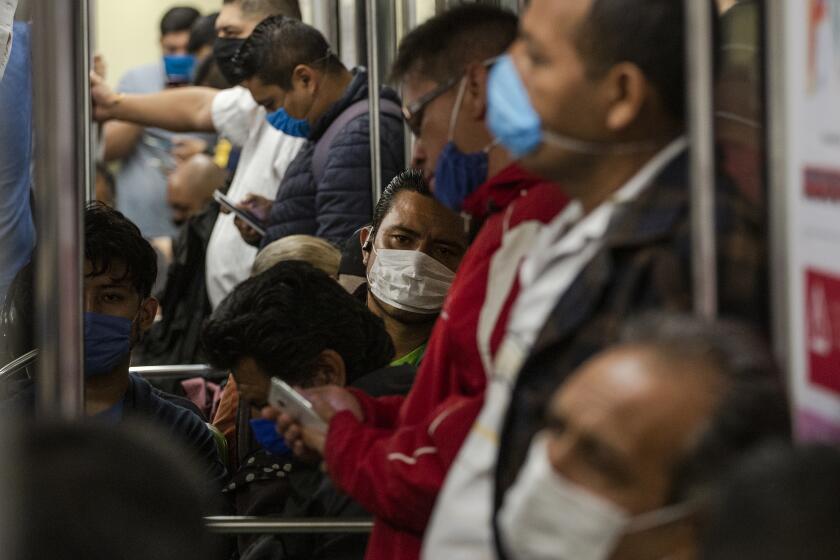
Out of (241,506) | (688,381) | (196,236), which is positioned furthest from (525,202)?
(196,236)

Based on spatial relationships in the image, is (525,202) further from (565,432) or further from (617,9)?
(565,432)

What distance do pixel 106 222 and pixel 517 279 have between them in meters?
1.66

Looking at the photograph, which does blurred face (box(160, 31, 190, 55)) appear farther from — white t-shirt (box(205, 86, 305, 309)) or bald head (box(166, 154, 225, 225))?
white t-shirt (box(205, 86, 305, 309))

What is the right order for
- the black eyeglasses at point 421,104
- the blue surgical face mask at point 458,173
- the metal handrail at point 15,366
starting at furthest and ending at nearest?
1. the metal handrail at point 15,366
2. the black eyeglasses at point 421,104
3. the blue surgical face mask at point 458,173

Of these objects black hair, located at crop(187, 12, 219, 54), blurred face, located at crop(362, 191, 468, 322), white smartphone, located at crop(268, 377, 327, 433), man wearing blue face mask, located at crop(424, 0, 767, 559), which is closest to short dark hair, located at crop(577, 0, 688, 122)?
man wearing blue face mask, located at crop(424, 0, 767, 559)

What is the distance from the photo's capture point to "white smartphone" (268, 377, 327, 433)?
2832mm

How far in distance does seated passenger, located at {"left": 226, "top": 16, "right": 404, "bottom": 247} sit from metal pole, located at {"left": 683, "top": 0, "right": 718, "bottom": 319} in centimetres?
265

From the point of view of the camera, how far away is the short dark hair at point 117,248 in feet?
12.5

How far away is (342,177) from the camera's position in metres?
4.79

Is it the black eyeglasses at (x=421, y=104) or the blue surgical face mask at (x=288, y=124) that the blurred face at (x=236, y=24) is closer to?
the blue surgical face mask at (x=288, y=124)

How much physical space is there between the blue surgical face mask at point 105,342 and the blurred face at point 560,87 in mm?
1665

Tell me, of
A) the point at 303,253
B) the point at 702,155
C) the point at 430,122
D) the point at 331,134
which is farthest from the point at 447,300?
the point at 331,134

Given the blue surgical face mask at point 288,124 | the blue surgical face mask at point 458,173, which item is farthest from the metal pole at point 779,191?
the blue surgical face mask at point 288,124

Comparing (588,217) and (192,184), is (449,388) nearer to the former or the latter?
(588,217)
